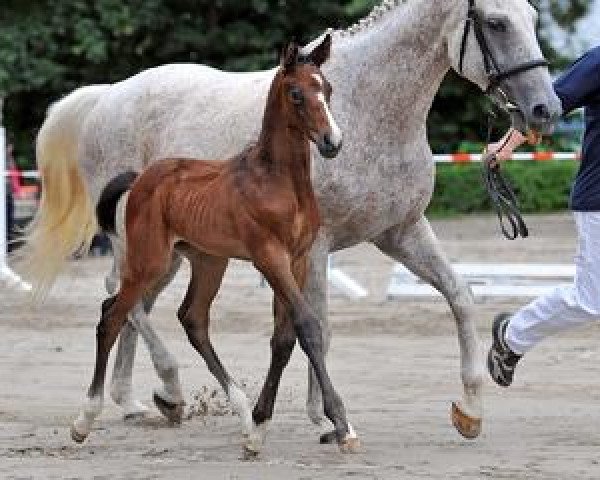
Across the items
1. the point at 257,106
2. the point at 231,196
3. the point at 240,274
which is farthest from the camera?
the point at 240,274

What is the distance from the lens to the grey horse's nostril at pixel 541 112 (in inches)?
292

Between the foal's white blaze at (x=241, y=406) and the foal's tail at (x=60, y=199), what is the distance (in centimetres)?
219

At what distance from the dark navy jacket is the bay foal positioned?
1071 mm

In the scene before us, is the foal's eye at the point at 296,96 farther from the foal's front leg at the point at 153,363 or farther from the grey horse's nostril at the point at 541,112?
the foal's front leg at the point at 153,363

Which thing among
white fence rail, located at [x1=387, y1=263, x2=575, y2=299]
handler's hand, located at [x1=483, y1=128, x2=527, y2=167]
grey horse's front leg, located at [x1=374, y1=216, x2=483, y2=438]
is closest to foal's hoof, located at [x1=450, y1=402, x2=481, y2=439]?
grey horse's front leg, located at [x1=374, y1=216, x2=483, y2=438]

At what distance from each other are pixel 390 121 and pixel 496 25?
63 centimetres

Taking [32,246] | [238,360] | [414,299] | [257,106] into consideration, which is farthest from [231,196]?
[414,299]

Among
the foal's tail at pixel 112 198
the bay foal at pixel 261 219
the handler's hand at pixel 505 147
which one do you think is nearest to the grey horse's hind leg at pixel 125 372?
the foal's tail at pixel 112 198

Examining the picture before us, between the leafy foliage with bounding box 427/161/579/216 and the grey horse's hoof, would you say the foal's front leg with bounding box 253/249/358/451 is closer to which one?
the grey horse's hoof

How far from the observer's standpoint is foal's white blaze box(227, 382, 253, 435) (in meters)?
7.51

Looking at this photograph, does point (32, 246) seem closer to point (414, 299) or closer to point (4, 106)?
point (414, 299)

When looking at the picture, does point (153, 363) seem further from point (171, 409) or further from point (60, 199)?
point (60, 199)

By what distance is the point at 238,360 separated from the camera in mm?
11117

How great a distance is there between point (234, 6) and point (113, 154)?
2196 cm
